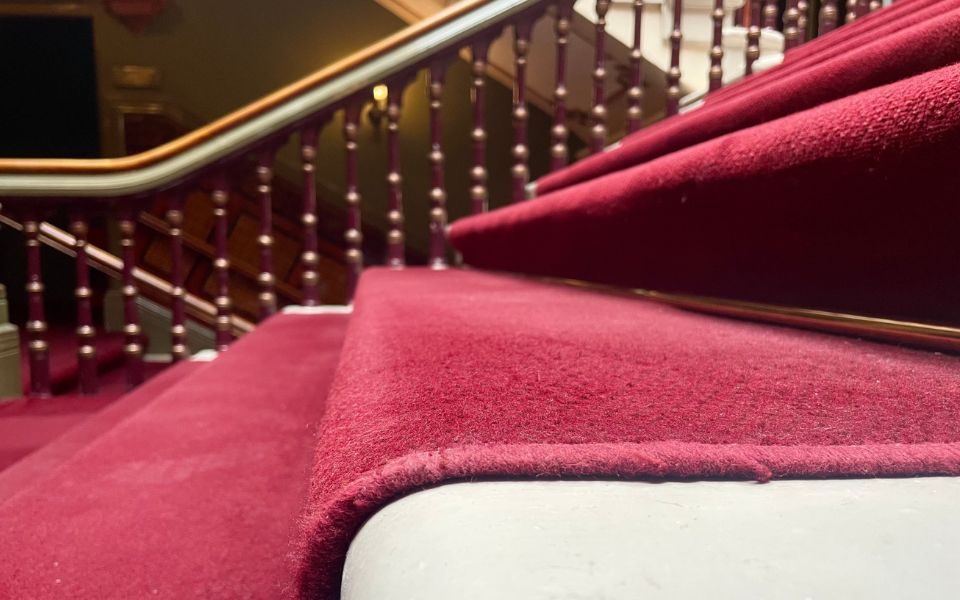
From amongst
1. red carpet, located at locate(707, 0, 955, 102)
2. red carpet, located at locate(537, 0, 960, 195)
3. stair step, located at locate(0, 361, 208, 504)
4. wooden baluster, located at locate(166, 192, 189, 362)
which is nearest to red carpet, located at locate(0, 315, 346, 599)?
stair step, located at locate(0, 361, 208, 504)

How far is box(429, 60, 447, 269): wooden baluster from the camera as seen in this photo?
1562 mm

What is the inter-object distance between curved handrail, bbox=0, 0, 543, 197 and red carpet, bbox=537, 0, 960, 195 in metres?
0.71

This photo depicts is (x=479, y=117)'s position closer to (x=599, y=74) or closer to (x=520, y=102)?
(x=520, y=102)

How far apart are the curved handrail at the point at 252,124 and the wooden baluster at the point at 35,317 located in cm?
9

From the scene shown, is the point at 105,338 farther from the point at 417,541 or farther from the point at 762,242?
the point at 417,541

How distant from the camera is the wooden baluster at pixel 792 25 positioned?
162 centimetres

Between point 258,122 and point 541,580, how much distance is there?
57.6 inches

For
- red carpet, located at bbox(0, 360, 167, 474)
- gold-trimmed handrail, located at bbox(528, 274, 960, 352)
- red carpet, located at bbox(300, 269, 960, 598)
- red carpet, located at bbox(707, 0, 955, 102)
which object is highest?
red carpet, located at bbox(707, 0, 955, 102)

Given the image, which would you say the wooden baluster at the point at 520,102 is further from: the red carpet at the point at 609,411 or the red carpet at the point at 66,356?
the red carpet at the point at 66,356

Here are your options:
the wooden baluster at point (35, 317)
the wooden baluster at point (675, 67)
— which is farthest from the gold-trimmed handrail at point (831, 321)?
the wooden baluster at point (35, 317)

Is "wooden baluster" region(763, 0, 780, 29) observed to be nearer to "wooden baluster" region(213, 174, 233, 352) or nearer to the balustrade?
the balustrade

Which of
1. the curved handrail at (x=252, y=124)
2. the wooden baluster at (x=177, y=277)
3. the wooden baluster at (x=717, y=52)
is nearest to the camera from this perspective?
the curved handrail at (x=252, y=124)

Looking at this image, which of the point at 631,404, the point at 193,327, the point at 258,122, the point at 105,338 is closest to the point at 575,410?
the point at 631,404

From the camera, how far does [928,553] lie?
0.20 metres
